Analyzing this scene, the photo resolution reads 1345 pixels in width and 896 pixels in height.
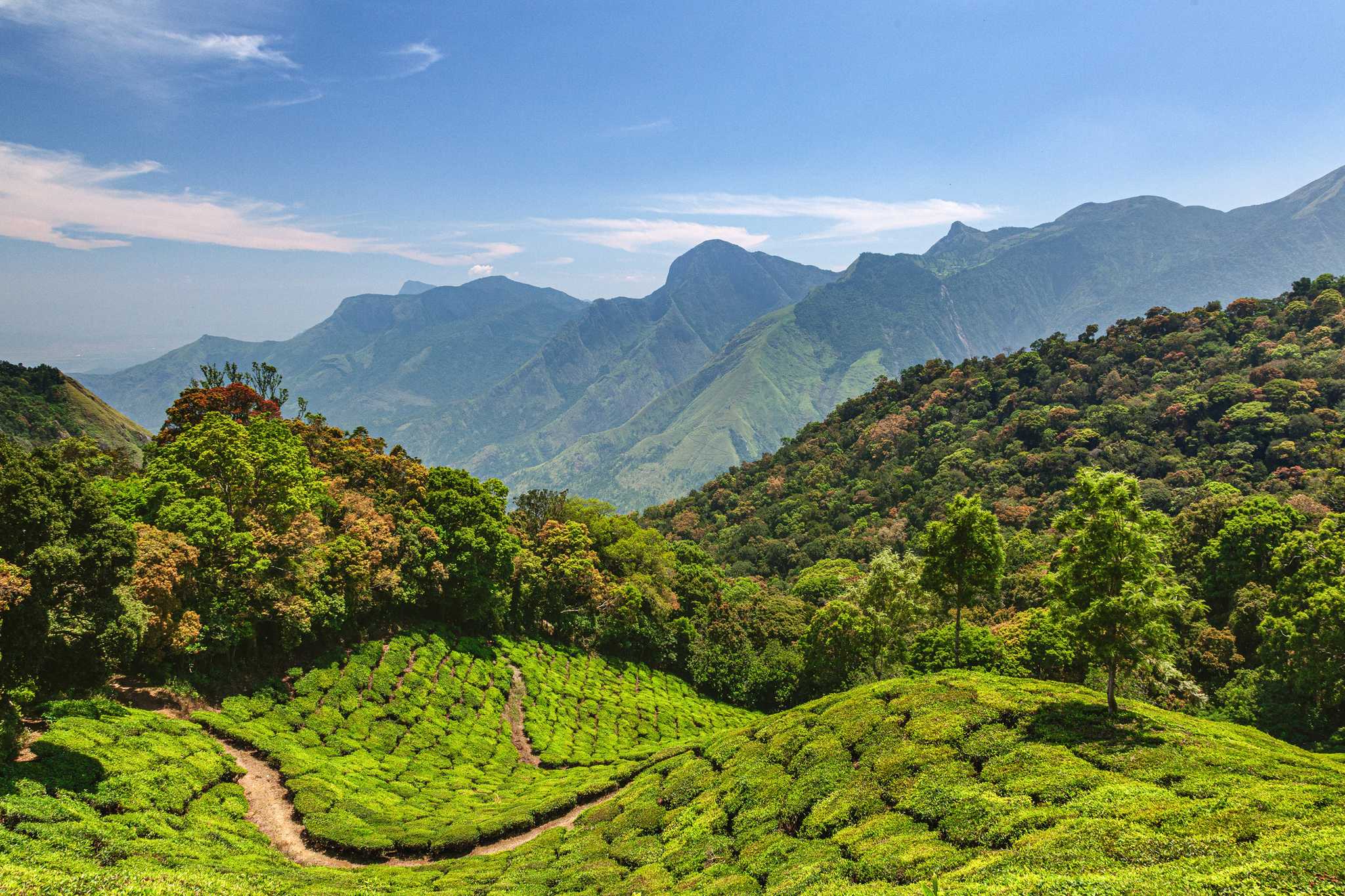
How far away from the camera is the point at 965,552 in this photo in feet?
116

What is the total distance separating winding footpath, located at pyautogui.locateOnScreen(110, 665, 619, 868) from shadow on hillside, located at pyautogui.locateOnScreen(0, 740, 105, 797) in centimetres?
718

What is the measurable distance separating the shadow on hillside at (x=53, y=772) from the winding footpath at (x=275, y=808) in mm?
7180

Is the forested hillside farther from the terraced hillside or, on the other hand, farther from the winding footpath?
the winding footpath

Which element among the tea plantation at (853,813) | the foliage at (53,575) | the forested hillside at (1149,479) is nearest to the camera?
the tea plantation at (853,813)

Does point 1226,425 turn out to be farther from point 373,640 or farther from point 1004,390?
point 373,640

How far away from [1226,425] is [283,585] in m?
130

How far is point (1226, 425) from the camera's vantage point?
9856cm

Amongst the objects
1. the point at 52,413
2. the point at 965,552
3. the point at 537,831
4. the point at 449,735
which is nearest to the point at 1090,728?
the point at 965,552

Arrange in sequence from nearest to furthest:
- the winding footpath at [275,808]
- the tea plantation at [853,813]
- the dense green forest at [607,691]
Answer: the tea plantation at [853,813] → the dense green forest at [607,691] → the winding footpath at [275,808]

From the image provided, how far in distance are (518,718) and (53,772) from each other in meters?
29.1

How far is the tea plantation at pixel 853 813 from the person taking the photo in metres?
14.6

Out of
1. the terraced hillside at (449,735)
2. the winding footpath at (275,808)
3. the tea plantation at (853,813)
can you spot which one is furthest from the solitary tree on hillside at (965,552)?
the winding footpath at (275,808)

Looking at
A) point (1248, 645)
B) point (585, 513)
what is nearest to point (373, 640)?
point (585, 513)

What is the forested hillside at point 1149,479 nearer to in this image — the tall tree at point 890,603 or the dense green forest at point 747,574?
the dense green forest at point 747,574
